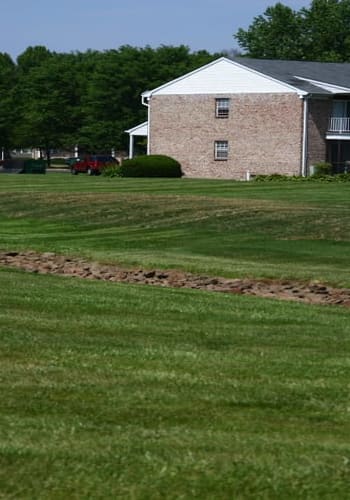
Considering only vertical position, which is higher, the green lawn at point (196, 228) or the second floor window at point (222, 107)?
the second floor window at point (222, 107)

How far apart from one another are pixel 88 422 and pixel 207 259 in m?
16.6

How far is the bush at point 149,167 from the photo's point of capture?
2527 inches

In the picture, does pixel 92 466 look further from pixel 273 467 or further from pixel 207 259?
pixel 207 259

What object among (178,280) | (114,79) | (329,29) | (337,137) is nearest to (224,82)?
(337,137)

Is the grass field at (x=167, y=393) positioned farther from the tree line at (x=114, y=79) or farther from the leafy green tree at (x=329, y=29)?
the leafy green tree at (x=329, y=29)

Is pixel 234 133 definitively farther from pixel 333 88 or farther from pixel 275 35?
pixel 275 35

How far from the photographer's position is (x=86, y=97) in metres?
104

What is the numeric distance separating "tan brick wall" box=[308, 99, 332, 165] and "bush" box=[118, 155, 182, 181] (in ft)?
26.8

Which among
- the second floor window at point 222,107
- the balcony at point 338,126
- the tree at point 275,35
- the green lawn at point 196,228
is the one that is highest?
the tree at point 275,35

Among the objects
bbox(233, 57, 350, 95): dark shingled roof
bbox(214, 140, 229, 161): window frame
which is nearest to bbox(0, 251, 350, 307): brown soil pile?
bbox(233, 57, 350, 95): dark shingled roof

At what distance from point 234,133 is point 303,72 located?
6422 millimetres

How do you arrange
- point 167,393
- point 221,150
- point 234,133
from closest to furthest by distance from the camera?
point 167,393 < point 234,133 < point 221,150

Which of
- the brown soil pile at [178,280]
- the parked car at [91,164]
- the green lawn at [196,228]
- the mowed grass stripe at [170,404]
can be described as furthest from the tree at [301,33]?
the mowed grass stripe at [170,404]

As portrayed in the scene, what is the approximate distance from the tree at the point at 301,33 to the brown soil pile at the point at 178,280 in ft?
287
